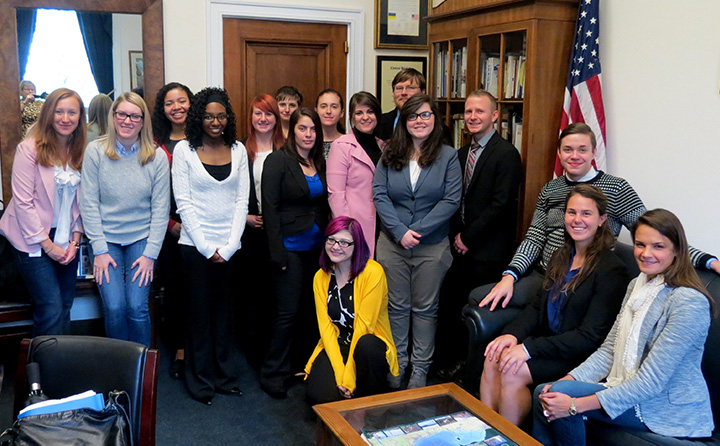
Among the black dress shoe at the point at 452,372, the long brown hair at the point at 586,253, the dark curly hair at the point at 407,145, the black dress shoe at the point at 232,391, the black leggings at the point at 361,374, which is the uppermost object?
the dark curly hair at the point at 407,145

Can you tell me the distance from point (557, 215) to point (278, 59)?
7.75ft

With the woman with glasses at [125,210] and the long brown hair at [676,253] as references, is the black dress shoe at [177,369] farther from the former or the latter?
the long brown hair at [676,253]

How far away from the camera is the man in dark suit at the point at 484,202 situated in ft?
10.7

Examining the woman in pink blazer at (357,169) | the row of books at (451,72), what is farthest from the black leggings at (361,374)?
the row of books at (451,72)

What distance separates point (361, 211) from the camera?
11.0 ft

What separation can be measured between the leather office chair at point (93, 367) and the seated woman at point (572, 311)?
1415 millimetres

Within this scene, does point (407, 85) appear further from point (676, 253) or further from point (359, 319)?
point (676, 253)

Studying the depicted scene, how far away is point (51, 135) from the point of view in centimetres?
297

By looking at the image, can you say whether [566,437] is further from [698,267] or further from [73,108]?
[73,108]

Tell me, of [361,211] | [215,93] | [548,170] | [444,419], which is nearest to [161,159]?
[215,93]

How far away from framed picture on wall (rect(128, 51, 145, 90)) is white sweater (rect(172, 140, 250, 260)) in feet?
3.82

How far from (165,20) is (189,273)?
1.82 metres

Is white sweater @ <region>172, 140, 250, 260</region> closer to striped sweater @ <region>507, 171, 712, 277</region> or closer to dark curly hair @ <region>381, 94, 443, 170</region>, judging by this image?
dark curly hair @ <region>381, 94, 443, 170</region>

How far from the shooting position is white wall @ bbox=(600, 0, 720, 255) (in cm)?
283
